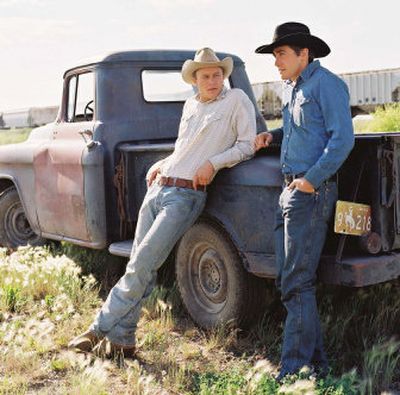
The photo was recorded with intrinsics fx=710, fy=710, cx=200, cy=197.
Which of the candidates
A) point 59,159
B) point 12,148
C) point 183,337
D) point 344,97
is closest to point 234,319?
point 183,337

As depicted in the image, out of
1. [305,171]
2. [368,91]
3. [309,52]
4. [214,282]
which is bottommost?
[214,282]

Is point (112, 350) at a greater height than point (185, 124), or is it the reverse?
point (185, 124)

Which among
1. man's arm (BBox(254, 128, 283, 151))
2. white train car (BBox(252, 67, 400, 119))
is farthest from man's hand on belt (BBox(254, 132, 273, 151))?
white train car (BBox(252, 67, 400, 119))

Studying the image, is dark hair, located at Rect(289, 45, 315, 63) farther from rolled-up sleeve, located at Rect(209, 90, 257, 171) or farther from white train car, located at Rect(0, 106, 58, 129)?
white train car, located at Rect(0, 106, 58, 129)

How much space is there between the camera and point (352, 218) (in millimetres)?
3777

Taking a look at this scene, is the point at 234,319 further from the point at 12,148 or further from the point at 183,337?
the point at 12,148

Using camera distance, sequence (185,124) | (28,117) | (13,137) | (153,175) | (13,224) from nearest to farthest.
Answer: (185,124)
(153,175)
(13,224)
(13,137)
(28,117)

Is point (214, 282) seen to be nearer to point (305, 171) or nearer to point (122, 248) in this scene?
point (122, 248)

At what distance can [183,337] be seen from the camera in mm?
4707

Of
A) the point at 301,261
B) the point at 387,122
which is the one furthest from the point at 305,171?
the point at 387,122

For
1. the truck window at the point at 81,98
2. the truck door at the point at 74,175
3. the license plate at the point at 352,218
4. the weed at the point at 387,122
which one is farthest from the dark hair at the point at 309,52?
the weed at the point at 387,122

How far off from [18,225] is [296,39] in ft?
14.2

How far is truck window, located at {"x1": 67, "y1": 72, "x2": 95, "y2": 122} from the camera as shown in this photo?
6.07 m

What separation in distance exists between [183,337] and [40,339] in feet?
3.05
